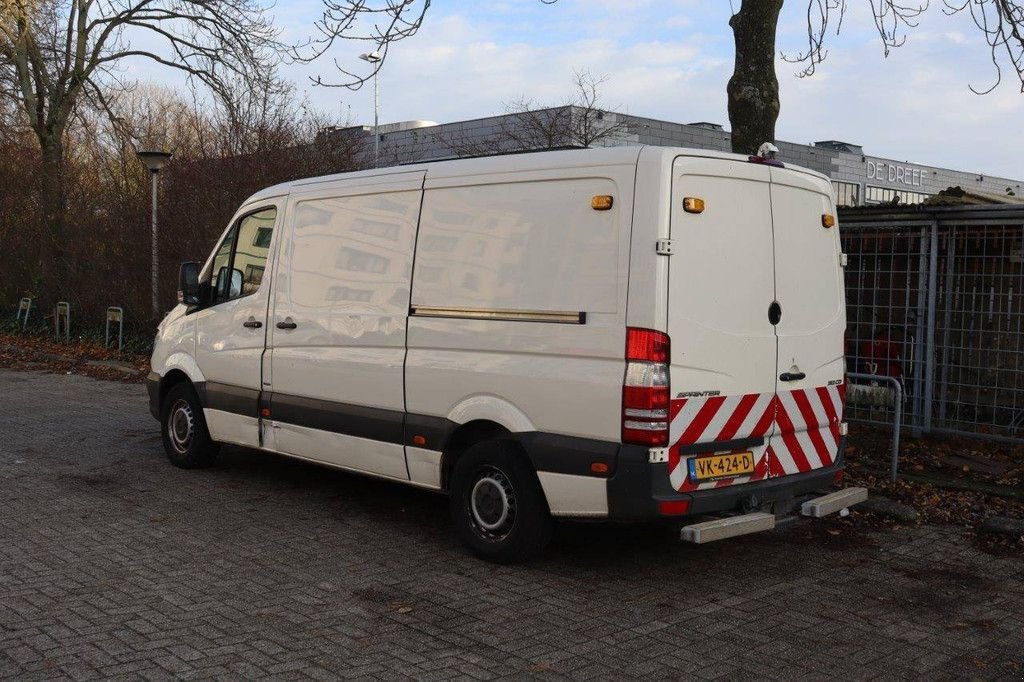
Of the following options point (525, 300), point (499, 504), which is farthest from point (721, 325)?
point (499, 504)

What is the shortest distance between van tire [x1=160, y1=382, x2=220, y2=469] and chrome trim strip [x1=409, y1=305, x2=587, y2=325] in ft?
9.71

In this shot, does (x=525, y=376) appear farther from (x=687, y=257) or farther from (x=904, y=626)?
(x=904, y=626)

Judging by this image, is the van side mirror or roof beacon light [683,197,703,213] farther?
the van side mirror

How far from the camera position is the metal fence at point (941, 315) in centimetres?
908

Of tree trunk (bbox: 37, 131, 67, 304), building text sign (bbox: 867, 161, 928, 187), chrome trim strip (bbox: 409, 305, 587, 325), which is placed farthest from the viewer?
building text sign (bbox: 867, 161, 928, 187)

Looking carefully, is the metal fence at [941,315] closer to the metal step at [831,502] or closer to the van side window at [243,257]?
the metal step at [831,502]

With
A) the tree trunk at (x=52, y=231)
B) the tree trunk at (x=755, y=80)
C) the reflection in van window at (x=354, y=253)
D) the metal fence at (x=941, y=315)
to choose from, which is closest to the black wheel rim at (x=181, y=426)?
the reflection in van window at (x=354, y=253)

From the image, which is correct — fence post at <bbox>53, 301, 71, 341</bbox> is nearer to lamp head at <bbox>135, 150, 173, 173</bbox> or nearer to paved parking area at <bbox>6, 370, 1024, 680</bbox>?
lamp head at <bbox>135, 150, 173, 173</bbox>

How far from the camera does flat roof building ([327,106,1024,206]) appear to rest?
2634cm

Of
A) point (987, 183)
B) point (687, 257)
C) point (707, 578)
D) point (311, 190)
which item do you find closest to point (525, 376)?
point (687, 257)

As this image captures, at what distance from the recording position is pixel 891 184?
42906 millimetres

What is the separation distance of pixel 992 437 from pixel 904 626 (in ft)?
14.3

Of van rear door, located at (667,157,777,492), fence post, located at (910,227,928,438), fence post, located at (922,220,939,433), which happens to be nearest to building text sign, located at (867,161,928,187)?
fence post, located at (910,227,928,438)

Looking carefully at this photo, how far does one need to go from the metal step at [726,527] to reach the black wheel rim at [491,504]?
1031mm
